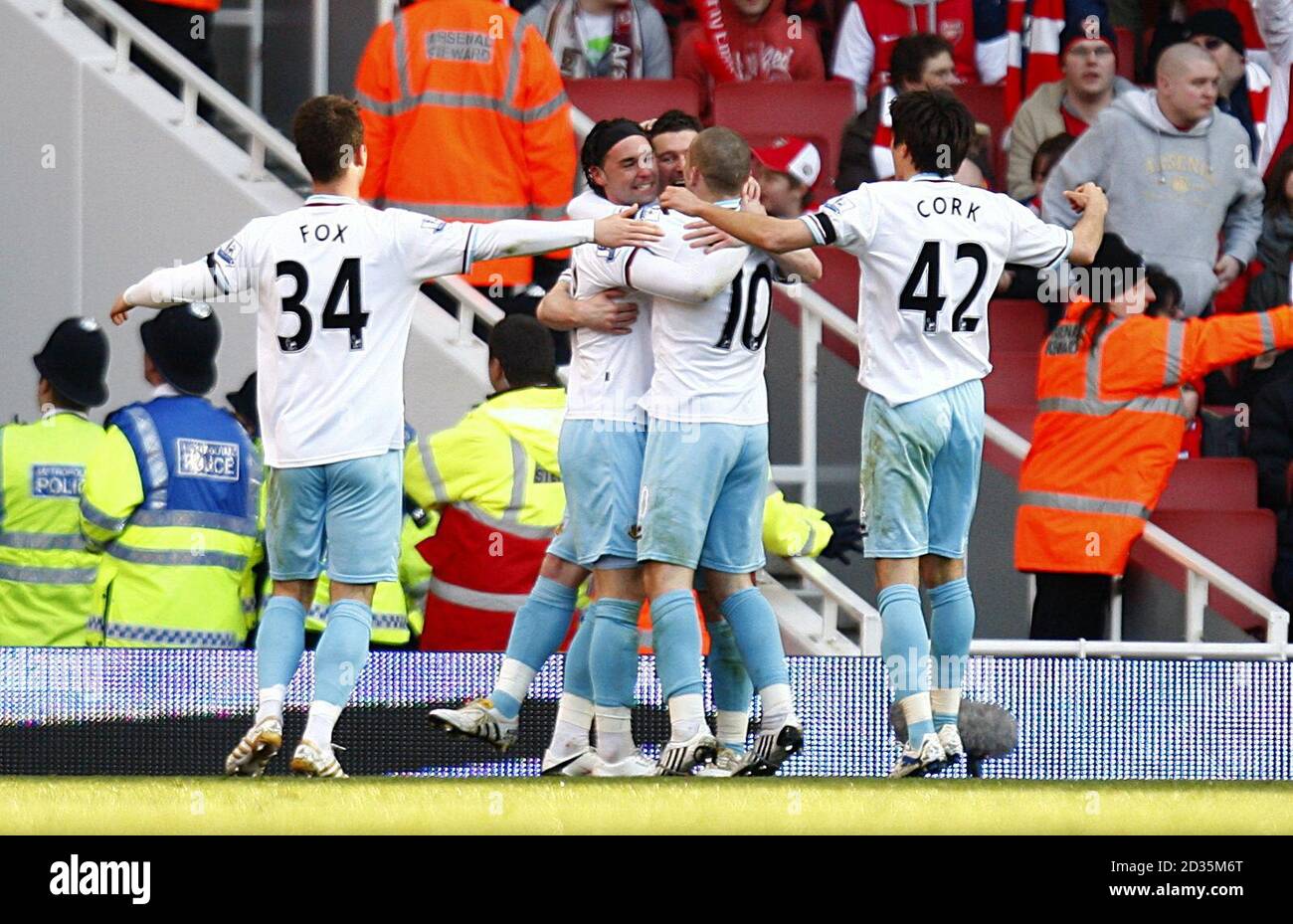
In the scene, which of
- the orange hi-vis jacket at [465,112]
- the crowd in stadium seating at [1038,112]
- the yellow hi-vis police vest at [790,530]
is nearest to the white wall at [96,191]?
the crowd in stadium seating at [1038,112]

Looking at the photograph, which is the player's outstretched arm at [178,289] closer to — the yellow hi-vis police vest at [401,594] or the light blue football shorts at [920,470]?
the yellow hi-vis police vest at [401,594]

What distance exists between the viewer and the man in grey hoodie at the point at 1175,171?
35.0ft

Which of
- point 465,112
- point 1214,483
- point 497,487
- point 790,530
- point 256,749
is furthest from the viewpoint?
point 1214,483

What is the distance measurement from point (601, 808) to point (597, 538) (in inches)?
40.4

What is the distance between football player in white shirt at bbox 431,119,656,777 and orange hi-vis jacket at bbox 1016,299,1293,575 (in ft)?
7.69

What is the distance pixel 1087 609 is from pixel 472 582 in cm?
237

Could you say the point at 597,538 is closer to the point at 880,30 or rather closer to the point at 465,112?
the point at 465,112

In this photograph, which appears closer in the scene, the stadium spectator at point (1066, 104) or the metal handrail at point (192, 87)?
the metal handrail at point (192, 87)

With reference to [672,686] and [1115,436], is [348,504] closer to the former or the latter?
[672,686]

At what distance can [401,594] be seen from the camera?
28.9ft

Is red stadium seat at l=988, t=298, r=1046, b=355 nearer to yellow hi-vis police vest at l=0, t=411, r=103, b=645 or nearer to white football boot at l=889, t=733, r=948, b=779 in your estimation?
yellow hi-vis police vest at l=0, t=411, r=103, b=645

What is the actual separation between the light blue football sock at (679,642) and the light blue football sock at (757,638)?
132 millimetres

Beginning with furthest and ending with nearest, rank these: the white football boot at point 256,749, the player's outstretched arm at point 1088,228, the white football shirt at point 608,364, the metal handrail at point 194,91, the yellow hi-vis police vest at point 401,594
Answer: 1. the metal handrail at point 194,91
2. the yellow hi-vis police vest at point 401,594
3. the player's outstretched arm at point 1088,228
4. the white football shirt at point 608,364
5. the white football boot at point 256,749

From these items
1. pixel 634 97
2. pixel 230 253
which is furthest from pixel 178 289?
pixel 634 97
